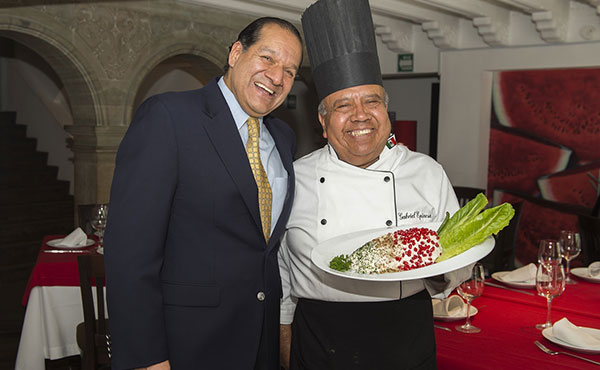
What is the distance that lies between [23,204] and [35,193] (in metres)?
0.30

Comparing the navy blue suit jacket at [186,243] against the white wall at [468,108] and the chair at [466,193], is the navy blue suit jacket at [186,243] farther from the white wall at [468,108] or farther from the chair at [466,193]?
the white wall at [468,108]

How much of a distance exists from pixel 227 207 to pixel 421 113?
6.40 meters

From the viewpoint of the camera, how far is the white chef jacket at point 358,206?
179 cm

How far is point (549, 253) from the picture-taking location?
7.20ft

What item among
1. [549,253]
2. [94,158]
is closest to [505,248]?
[549,253]

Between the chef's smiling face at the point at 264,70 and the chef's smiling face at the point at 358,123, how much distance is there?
0.72ft

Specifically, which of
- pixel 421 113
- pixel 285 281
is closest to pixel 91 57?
pixel 285 281

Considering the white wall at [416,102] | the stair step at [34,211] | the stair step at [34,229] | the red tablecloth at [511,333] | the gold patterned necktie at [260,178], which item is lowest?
the stair step at [34,229]

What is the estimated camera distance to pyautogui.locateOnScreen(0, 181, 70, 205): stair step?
712 cm

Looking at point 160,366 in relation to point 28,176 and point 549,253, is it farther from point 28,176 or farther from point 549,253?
point 28,176

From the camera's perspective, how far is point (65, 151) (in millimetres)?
7914

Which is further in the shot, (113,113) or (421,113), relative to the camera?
(421,113)

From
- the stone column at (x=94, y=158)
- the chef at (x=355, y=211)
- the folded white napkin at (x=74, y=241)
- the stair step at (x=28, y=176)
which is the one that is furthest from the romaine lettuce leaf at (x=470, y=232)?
the stair step at (x=28, y=176)

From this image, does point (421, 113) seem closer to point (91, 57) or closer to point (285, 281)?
point (91, 57)
